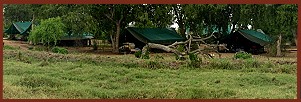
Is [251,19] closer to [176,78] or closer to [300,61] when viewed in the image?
[176,78]

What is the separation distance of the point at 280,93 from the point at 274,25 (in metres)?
20.0

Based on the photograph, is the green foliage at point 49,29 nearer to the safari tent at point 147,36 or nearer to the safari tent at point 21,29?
the safari tent at point 147,36

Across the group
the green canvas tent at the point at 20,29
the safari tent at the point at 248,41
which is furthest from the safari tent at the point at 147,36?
the green canvas tent at the point at 20,29

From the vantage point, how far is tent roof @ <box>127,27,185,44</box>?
110 feet

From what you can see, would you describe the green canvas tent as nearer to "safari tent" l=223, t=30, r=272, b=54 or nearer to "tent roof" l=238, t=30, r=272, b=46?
"safari tent" l=223, t=30, r=272, b=54

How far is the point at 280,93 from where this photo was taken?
11.9m

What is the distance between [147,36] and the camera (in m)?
33.8

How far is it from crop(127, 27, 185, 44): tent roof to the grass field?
40.9 feet

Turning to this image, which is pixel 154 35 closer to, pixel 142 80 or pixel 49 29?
pixel 49 29

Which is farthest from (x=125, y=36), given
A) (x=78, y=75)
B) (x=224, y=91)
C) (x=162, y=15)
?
(x=224, y=91)

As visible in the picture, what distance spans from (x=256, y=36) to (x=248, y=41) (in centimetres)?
79

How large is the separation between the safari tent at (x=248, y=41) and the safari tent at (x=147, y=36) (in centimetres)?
457

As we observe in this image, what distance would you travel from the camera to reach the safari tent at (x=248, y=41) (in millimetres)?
35287

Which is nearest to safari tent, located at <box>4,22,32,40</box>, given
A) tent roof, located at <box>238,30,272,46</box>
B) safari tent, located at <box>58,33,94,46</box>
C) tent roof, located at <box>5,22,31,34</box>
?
tent roof, located at <box>5,22,31,34</box>
